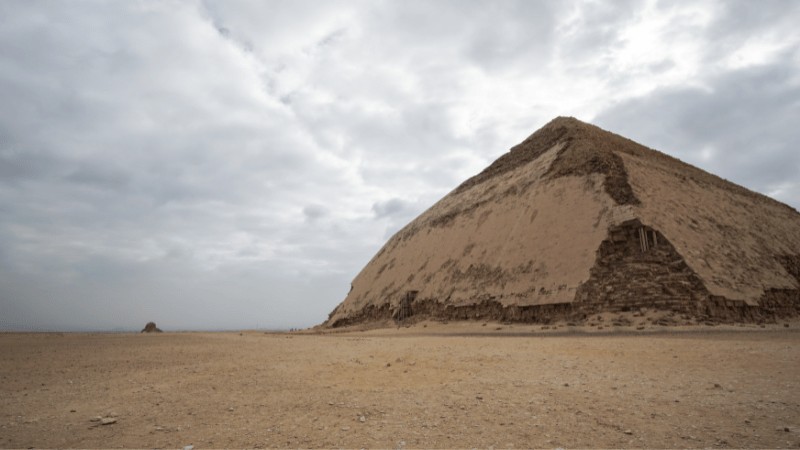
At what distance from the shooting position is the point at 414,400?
4.66 metres

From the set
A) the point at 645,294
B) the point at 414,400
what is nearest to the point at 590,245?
the point at 645,294

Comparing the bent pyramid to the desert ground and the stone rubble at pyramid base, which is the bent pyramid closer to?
the stone rubble at pyramid base

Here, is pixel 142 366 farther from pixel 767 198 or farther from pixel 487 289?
pixel 767 198

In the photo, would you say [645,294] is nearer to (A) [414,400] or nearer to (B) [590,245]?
(B) [590,245]

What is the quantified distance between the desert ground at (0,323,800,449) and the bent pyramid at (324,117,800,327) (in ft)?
26.0

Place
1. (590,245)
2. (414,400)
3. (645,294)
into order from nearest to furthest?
(414,400), (645,294), (590,245)

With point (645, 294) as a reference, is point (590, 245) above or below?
above

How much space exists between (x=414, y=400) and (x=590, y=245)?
14.2 metres

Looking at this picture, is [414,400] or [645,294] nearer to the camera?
[414,400]

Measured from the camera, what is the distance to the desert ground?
3.61 m

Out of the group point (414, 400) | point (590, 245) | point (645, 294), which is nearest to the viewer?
point (414, 400)

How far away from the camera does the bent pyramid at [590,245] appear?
1531 cm

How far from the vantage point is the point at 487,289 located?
19703 millimetres

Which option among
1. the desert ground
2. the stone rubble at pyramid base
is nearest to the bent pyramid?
the stone rubble at pyramid base
